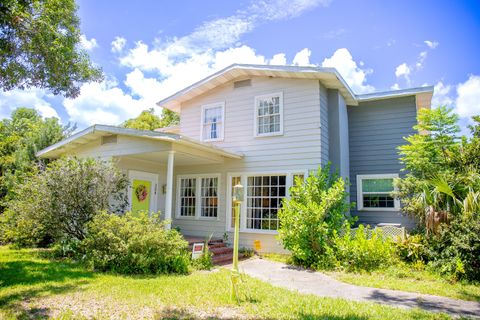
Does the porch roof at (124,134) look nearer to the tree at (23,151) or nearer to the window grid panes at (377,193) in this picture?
the tree at (23,151)

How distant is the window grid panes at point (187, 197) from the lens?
12117 millimetres

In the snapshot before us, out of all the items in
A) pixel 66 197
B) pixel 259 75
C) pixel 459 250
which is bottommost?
pixel 459 250

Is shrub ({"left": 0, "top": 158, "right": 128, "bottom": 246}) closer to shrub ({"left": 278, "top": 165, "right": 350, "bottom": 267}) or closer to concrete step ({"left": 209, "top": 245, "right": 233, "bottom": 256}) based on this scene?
concrete step ({"left": 209, "top": 245, "right": 233, "bottom": 256})

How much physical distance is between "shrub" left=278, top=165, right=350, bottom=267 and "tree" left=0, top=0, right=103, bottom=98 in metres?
6.15

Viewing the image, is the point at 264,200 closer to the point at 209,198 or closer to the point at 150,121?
the point at 209,198

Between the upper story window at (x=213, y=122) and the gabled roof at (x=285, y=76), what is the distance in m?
0.77

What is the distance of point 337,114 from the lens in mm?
10406

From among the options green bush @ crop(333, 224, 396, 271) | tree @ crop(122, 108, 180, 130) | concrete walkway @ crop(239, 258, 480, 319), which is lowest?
concrete walkway @ crop(239, 258, 480, 319)

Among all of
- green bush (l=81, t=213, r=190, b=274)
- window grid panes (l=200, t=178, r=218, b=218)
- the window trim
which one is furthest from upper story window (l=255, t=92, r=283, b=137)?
green bush (l=81, t=213, r=190, b=274)

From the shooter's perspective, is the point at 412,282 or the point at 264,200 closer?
the point at 412,282

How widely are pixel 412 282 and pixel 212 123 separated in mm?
8123

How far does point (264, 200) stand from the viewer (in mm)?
10422

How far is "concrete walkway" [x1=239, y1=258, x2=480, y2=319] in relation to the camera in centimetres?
518

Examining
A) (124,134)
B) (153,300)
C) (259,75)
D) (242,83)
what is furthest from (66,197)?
(259,75)
